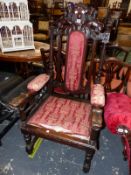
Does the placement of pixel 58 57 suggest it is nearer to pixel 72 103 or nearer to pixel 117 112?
pixel 72 103

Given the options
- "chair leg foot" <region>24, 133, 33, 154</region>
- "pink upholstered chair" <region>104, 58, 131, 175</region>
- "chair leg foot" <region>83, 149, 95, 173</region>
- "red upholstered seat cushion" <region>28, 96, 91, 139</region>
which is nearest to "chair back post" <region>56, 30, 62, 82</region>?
"red upholstered seat cushion" <region>28, 96, 91, 139</region>

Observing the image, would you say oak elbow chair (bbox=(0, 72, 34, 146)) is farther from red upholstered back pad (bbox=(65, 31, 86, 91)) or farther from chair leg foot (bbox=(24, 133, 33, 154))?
red upholstered back pad (bbox=(65, 31, 86, 91))

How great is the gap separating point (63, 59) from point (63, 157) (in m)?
1.06

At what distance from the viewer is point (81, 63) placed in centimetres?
153

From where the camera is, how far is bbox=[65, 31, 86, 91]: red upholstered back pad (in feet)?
4.77

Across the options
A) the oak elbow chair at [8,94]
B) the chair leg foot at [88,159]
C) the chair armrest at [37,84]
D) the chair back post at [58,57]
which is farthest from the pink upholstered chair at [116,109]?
the oak elbow chair at [8,94]

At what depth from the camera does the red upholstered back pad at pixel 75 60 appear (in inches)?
57.2

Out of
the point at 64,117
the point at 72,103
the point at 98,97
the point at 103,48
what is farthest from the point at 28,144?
the point at 103,48

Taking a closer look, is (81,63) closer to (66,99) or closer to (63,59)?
(63,59)

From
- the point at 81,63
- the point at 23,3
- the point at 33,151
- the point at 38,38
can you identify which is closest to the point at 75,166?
the point at 33,151

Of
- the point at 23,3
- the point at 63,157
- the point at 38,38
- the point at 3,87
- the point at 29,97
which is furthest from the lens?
the point at 38,38

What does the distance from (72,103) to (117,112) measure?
0.45m

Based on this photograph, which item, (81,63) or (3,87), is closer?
(81,63)

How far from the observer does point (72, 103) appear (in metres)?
1.63
